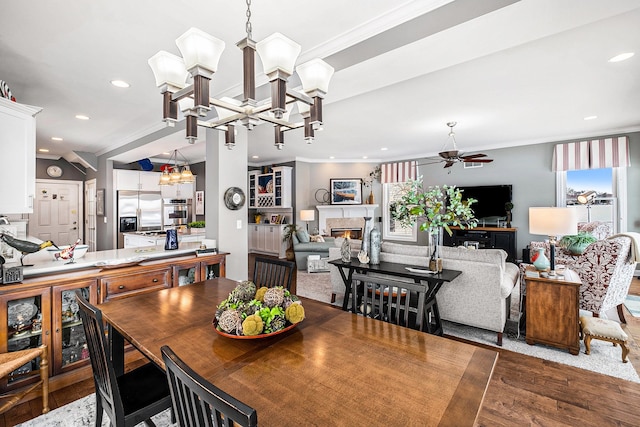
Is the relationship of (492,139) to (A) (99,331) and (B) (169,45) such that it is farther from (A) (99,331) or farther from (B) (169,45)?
(A) (99,331)

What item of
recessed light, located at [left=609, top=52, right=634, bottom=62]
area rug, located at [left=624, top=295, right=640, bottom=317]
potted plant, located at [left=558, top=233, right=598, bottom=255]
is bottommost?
area rug, located at [left=624, top=295, right=640, bottom=317]

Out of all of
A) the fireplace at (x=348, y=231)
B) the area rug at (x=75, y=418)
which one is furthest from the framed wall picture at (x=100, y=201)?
the fireplace at (x=348, y=231)

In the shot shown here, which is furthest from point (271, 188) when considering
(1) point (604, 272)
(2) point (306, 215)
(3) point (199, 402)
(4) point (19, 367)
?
(3) point (199, 402)

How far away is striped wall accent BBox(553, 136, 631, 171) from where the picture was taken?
→ 5.35 metres

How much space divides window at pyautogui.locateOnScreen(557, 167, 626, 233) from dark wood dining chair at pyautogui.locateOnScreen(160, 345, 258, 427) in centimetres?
670

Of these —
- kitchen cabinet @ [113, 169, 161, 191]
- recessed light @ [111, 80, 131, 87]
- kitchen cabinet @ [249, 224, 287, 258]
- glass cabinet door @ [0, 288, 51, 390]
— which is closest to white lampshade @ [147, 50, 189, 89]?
recessed light @ [111, 80, 131, 87]

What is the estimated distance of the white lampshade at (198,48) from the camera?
1.42 metres

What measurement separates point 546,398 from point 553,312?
1.01 meters

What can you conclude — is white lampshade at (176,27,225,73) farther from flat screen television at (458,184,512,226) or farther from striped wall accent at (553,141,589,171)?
striped wall accent at (553,141,589,171)

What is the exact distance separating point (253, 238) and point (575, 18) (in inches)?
328

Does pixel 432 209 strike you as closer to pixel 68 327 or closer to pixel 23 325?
pixel 68 327

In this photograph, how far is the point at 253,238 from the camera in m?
9.05

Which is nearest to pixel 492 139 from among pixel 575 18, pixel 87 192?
pixel 575 18

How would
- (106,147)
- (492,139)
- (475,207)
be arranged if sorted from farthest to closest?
(475,207) < (492,139) < (106,147)
